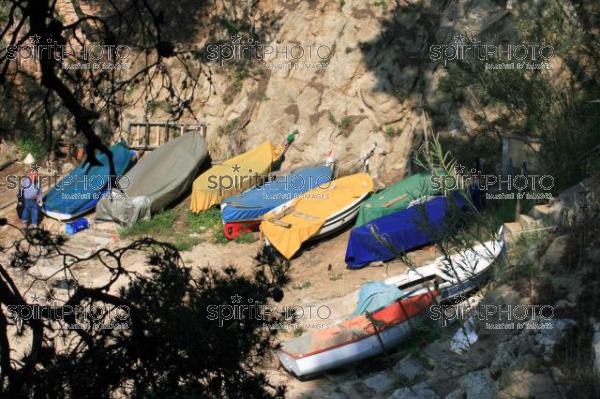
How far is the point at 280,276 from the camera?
616cm

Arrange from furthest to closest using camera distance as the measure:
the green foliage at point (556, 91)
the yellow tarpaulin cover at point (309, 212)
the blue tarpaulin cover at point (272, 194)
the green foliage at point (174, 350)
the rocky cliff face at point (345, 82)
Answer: the rocky cliff face at point (345, 82) → the blue tarpaulin cover at point (272, 194) → the yellow tarpaulin cover at point (309, 212) → the green foliage at point (556, 91) → the green foliage at point (174, 350)

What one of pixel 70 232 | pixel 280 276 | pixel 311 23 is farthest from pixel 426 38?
pixel 280 276

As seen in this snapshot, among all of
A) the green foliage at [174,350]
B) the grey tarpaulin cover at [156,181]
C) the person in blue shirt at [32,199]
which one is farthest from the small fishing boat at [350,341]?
the person in blue shirt at [32,199]

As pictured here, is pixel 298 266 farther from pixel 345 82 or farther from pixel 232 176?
pixel 345 82

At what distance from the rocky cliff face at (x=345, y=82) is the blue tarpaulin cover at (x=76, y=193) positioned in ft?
10.8

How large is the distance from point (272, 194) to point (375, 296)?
5759mm

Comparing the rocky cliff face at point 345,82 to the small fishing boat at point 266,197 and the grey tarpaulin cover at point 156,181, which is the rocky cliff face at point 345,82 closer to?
the small fishing boat at point 266,197

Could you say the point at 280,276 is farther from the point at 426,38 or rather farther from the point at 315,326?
the point at 426,38

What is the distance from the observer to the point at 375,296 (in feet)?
46.2

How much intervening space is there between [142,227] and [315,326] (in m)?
6.95

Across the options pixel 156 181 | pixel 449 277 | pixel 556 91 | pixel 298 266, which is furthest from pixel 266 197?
pixel 556 91

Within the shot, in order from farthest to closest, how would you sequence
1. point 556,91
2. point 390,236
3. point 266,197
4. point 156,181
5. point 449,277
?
point 156,181 < point 266,197 < point 390,236 < point 556,91 < point 449,277

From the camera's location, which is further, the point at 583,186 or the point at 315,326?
the point at 315,326

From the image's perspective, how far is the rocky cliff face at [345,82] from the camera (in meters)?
19.3
